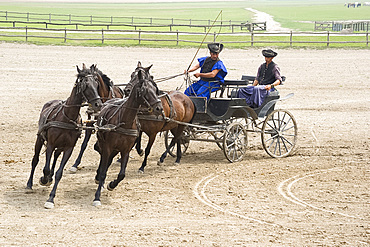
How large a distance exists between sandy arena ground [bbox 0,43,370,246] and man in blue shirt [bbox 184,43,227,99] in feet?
4.80

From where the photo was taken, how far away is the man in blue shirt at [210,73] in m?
12.2

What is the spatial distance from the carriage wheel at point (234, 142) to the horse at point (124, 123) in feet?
9.76

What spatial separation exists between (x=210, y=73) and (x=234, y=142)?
4.90 feet

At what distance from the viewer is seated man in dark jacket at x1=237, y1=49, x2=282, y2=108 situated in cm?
1235

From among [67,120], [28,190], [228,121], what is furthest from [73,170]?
[228,121]

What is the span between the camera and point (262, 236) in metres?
7.44

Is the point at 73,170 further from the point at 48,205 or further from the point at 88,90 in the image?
the point at 88,90

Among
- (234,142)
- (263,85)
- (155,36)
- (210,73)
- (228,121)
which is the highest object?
(155,36)

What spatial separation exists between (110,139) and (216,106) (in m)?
3.54

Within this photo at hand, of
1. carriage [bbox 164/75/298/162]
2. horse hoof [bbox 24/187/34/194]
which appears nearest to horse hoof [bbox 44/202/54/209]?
horse hoof [bbox 24/187/34/194]

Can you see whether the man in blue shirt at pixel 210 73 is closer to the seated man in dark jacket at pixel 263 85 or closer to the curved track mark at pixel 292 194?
the seated man in dark jacket at pixel 263 85

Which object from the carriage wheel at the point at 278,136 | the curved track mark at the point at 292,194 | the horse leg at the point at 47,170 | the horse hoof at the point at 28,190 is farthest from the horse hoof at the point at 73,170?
the carriage wheel at the point at 278,136

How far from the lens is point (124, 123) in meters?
9.20

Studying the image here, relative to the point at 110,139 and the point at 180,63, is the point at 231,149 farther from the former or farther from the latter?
Result: the point at 180,63
